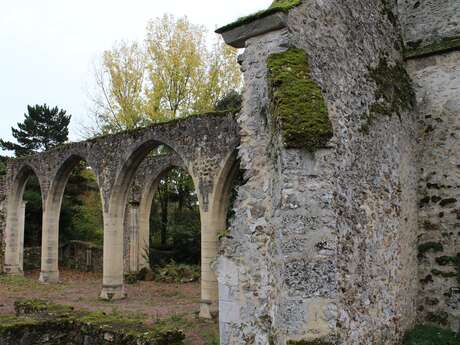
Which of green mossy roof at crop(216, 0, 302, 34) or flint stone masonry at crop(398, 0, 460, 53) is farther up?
flint stone masonry at crop(398, 0, 460, 53)

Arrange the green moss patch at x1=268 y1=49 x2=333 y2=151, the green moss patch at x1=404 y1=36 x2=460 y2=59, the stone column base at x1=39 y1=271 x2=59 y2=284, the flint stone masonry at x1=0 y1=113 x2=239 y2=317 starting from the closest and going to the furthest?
the green moss patch at x1=268 y1=49 x2=333 y2=151
the green moss patch at x1=404 y1=36 x2=460 y2=59
the flint stone masonry at x1=0 y1=113 x2=239 y2=317
the stone column base at x1=39 y1=271 x2=59 y2=284

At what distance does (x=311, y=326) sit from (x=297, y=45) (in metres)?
2.54

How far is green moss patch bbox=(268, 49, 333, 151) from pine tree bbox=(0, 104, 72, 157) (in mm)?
31172

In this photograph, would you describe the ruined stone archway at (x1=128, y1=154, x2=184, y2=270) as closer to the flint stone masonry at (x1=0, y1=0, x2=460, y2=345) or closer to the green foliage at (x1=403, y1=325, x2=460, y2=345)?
the flint stone masonry at (x1=0, y1=0, x2=460, y2=345)

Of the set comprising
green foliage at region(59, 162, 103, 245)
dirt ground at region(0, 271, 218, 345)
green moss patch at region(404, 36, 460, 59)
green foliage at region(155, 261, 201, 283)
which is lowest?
dirt ground at region(0, 271, 218, 345)

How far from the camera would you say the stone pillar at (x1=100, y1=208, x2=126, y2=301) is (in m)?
14.1

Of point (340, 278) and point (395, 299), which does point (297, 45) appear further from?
point (395, 299)

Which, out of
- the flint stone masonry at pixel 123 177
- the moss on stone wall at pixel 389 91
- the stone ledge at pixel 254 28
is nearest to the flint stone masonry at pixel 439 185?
the moss on stone wall at pixel 389 91

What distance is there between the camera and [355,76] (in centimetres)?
540

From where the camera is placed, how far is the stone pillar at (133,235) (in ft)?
61.1

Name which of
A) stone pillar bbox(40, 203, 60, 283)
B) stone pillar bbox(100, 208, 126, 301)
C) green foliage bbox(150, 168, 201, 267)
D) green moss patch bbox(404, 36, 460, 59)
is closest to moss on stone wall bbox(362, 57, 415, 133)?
green moss patch bbox(404, 36, 460, 59)

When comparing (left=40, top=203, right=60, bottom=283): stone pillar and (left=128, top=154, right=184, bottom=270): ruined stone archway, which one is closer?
(left=40, top=203, right=60, bottom=283): stone pillar

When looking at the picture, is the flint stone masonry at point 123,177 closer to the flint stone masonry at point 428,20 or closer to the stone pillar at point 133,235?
the stone pillar at point 133,235

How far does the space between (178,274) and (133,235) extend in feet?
7.98
